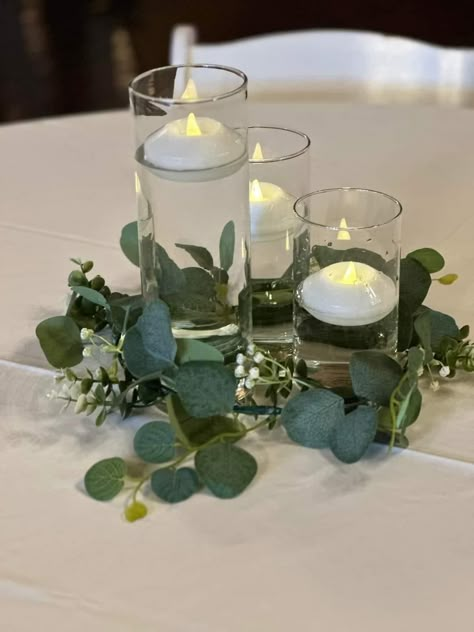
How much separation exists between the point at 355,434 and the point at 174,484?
0.50 feet

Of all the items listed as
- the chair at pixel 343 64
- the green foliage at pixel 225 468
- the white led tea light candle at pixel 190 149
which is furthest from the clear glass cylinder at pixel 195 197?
the chair at pixel 343 64

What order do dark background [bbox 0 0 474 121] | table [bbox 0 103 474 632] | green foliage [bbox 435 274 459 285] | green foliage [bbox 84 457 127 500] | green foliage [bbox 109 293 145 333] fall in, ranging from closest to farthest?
table [bbox 0 103 474 632]
green foliage [bbox 84 457 127 500]
green foliage [bbox 109 293 145 333]
green foliage [bbox 435 274 459 285]
dark background [bbox 0 0 474 121]

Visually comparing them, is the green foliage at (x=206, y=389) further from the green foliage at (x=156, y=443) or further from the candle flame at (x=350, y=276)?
the candle flame at (x=350, y=276)

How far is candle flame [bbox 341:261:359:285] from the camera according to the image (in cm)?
81

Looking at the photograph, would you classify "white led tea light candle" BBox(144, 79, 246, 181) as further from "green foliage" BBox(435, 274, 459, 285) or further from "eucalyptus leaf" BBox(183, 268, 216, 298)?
"green foliage" BBox(435, 274, 459, 285)

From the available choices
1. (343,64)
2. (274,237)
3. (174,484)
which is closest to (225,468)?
(174,484)

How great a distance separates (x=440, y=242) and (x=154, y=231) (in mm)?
471

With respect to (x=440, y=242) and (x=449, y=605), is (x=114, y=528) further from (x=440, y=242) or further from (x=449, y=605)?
(x=440, y=242)

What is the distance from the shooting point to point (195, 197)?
2.57 feet

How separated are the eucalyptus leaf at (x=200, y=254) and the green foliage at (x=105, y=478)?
0.59 feet

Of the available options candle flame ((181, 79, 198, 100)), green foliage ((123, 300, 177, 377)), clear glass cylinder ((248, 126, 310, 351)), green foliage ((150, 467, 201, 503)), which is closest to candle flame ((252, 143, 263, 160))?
clear glass cylinder ((248, 126, 310, 351))

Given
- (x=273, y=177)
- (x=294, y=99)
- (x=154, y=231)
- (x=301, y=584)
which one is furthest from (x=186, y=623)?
(x=294, y=99)

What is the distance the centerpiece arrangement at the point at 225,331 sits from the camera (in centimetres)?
77

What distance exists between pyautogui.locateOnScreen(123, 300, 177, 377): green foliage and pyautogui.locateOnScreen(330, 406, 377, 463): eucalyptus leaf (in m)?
0.15
